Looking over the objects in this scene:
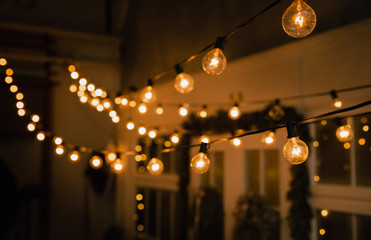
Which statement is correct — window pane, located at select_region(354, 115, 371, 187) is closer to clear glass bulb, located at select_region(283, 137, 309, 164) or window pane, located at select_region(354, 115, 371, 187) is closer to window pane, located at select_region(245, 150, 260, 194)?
window pane, located at select_region(245, 150, 260, 194)

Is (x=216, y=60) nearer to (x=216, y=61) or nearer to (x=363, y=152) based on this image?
(x=216, y=61)

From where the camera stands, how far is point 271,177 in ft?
14.8

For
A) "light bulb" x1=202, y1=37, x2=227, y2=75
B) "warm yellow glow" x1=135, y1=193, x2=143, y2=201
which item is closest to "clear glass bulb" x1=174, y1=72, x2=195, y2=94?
"light bulb" x1=202, y1=37, x2=227, y2=75

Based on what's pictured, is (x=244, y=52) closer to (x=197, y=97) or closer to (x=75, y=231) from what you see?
(x=197, y=97)

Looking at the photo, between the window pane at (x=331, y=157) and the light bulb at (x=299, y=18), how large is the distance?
7.03ft

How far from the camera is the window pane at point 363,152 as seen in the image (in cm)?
352

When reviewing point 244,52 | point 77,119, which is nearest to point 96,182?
point 77,119

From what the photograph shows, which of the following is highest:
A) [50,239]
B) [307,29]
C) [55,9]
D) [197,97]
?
[55,9]

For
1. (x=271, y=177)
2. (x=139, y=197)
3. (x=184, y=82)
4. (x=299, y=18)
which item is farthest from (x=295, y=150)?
(x=139, y=197)

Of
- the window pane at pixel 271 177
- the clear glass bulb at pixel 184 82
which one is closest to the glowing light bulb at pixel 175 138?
the clear glass bulb at pixel 184 82

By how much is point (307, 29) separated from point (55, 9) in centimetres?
722

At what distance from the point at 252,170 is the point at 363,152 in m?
1.50

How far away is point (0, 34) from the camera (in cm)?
748

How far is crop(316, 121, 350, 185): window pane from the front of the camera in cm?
372
